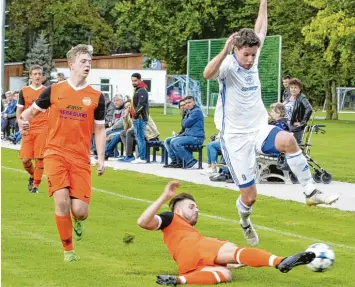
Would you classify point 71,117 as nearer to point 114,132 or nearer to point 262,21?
point 262,21

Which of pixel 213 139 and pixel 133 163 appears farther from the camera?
pixel 133 163

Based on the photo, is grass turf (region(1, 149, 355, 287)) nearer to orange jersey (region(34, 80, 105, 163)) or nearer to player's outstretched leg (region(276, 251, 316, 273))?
player's outstretched leg (region(276, 251, 316, 273))

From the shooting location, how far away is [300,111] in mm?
20781

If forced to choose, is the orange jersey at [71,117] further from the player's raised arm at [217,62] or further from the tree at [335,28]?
the tree at [335,28]

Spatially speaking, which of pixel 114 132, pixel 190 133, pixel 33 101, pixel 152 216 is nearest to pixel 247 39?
Answer: pixel 152 216

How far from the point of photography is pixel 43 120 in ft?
A: 61.0

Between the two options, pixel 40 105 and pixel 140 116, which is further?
pixel 140 116

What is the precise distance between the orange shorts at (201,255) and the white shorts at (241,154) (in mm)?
2333

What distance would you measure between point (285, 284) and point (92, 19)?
266 feet

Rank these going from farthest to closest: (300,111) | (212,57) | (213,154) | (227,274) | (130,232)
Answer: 1. (212,57)
2. (213,154)
3. (300,111)
4. (130,232)
5. (227,274)

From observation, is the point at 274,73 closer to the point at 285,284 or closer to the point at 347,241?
the point at 347,241

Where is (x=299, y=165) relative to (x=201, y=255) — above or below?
above

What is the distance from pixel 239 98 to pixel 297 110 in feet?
30.3

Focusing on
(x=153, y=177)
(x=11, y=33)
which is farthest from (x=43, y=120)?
(x=11, y=33)
